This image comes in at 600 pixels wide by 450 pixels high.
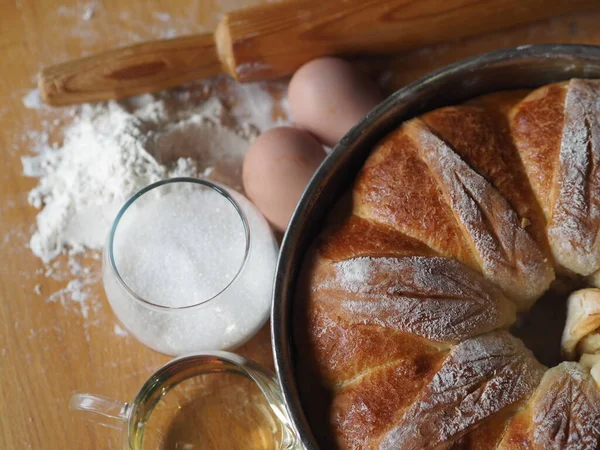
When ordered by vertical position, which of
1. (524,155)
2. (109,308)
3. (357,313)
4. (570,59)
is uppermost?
(570,59)

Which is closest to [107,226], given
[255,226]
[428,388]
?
[255,226]

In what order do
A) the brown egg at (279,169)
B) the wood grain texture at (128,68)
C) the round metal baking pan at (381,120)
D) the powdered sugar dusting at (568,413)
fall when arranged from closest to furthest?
the powdered sugar dusting at (568,413), the round metal baking pan at (381,120), the brown egg at (279,169), the wood grain texture at (128,68)

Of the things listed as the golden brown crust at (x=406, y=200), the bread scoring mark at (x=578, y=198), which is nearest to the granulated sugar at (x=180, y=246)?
the golden brown crust at (x=406, y=200)

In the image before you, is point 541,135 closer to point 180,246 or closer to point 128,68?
point 180,246

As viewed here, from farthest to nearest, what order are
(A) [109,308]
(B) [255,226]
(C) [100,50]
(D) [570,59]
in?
(C) [100,50], (A) [109,308], (B) [255,226], (D) [570,59]

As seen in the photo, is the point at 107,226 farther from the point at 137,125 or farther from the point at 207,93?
the point at 207,93

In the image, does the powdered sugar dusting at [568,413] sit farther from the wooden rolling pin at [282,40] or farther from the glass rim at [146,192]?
the wooden rolling pin at [282,40]

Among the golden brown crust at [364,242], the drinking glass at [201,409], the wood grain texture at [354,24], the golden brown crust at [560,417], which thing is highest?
the wood grain texture at [354,24]

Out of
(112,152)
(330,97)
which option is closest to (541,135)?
(330,97)
